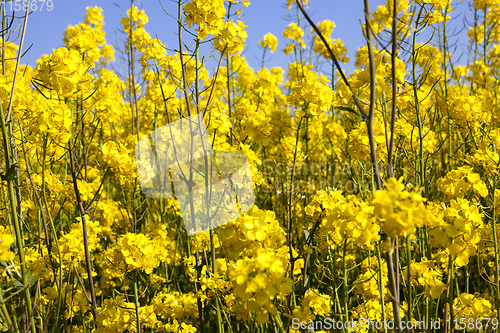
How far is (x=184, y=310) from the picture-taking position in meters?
2.46

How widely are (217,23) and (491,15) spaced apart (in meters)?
5.19

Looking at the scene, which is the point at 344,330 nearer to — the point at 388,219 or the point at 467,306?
the point at 467,306

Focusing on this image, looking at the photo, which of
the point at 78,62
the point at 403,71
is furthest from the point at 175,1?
the point at 403,71

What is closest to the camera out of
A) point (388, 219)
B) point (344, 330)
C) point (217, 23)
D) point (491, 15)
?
point (388, 219)

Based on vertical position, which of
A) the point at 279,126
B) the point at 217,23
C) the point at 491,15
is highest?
the point at 491,15

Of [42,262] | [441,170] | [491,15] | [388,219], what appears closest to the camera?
[388,219]

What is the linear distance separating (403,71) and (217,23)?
1208 mm

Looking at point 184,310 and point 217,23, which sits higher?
point 217,23

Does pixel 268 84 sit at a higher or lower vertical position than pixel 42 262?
higher

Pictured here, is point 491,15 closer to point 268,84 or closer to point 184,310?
point 268,84

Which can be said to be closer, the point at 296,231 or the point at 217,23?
the point at 217,23

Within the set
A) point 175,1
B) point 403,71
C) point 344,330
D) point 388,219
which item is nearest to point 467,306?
point 344,330

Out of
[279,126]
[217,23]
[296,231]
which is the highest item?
[217,23]

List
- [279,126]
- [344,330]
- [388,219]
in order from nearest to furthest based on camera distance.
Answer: [388,219]
[344,330]
[279,126]
